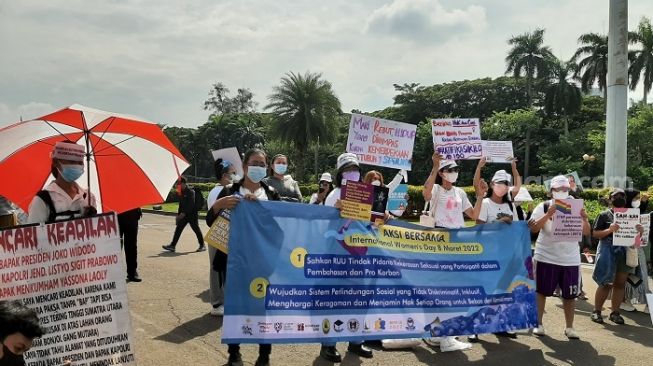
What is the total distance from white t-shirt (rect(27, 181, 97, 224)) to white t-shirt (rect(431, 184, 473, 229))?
3.20m

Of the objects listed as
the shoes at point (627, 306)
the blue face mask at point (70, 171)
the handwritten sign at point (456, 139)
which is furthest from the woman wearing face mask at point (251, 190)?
the shoes at point (627, 306)

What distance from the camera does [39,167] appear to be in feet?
13.4

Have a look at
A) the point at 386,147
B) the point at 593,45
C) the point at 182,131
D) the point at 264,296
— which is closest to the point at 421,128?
the point at 593,45

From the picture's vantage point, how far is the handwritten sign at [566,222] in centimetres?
539

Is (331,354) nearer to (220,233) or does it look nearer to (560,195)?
(220,233)

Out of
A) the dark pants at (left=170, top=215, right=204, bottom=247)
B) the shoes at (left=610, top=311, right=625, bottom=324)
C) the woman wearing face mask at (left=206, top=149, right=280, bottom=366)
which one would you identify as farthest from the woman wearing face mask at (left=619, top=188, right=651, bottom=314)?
the dark pants at (left=170, top=215, right=204, bottom=247)

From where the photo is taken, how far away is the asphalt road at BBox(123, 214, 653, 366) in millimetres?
4684

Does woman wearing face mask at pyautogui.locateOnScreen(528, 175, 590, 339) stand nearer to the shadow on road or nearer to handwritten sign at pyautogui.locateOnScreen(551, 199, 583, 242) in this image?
handwritten sign at pyautogui.locateOnScreen(551, 199, 583, 242)

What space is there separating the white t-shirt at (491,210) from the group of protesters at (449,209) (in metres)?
0.01

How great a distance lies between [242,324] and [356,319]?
977mm

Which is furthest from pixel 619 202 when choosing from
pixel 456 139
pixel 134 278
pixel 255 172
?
pixel 134 278

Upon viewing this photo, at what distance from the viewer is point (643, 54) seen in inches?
1735

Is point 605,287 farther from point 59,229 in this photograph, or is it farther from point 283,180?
point 59,229

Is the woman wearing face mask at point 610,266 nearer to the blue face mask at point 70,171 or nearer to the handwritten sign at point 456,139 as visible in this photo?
the handwritten sign at point 456,139
